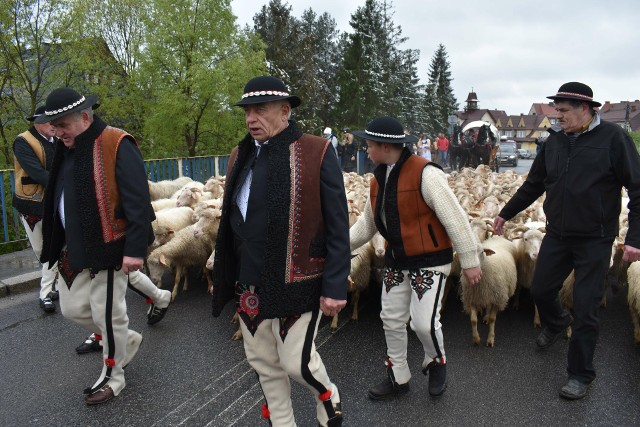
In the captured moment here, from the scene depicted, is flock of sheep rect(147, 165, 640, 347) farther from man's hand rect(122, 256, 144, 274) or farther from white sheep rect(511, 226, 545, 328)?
man's hand rect(122, 256, 144, 274)

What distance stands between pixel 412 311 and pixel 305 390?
1.08 m

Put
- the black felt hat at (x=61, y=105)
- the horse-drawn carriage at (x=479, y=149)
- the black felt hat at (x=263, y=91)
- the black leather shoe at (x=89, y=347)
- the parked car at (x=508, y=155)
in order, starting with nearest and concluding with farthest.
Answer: the black felt hat at (x=263, y=91), the black felt hat at (x=61, y=105), the black leather shoe at (x=89, y=347), the horse-drawn carriage at (x=479, y=149), the parked car at (x=508, y=155)

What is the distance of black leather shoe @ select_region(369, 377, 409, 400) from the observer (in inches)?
136

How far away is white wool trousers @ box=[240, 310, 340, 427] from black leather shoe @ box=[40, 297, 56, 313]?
3692 mm

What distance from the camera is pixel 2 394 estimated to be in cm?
362

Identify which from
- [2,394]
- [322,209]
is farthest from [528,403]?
[2,394]

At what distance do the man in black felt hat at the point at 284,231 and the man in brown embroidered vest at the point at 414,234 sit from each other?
0.82m

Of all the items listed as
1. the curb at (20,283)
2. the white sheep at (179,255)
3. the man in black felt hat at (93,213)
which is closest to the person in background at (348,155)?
the white sheep at (179,255)

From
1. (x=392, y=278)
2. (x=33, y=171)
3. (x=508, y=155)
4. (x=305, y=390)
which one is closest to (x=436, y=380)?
(x=392, y=278)

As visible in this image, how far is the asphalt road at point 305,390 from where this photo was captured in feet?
10.8

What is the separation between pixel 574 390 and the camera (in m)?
3.45

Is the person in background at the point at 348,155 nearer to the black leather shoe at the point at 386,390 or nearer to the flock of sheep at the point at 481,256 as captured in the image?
the flock of sheep at the point at 481,256

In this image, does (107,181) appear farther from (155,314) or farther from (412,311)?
(412,311)

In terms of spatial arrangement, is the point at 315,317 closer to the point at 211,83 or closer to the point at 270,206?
the point at 270,206
